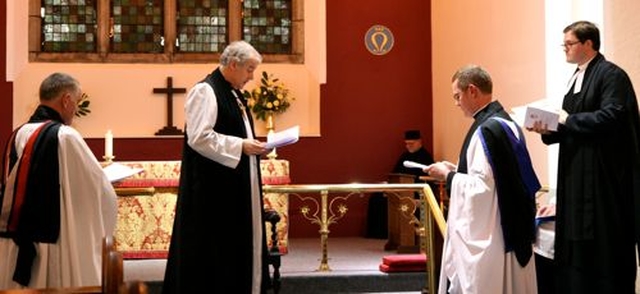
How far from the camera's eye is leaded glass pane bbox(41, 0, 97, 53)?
32.2ft

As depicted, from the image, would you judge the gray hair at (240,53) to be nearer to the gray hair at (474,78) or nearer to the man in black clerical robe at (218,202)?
the man in black clerical robe at (218,202)

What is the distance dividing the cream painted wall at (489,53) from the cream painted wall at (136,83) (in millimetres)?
1594

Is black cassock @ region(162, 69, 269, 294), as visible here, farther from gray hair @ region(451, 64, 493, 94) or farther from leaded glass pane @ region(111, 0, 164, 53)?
leaded glass pane @ region(111, 0, 164, 53)

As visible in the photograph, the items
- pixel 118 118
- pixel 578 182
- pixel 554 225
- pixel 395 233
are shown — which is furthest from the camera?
pixel 118 118

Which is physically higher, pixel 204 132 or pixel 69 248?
pixel 204 132

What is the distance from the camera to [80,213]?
364 cm

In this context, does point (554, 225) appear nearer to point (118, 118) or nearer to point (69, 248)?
point (69, 248)

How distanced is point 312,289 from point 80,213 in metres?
2.76

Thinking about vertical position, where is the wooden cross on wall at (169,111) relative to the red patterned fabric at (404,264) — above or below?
above

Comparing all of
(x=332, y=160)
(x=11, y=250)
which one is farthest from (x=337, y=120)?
(x=11, y=250)

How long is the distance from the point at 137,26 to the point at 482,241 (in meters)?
7.51

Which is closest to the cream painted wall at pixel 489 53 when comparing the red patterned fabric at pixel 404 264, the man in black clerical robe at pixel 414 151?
the man in black clerical robe at pixel 414 151

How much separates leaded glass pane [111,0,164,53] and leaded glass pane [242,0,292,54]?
1.16 metres

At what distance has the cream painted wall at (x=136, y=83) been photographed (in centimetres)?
944
